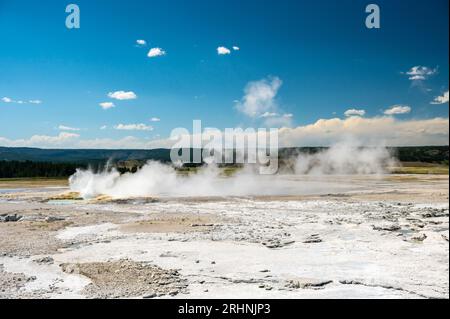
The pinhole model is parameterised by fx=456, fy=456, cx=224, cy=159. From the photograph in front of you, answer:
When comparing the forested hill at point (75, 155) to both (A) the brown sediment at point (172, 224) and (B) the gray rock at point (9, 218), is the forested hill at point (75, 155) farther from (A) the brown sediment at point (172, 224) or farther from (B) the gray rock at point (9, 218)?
(A) the brown sediment at point (172, 224)

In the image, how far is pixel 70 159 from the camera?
32.5m

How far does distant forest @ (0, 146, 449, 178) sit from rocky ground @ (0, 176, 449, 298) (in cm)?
168

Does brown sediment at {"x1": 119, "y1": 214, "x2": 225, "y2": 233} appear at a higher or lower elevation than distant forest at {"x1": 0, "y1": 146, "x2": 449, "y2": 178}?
lower

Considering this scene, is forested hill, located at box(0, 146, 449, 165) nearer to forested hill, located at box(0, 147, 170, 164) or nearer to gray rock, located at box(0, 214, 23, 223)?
forested hill, located at box(0, 147, 170, 164)

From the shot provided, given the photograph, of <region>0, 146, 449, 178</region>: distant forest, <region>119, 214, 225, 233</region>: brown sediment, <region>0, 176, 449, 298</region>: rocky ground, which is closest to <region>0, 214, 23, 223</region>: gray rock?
<region>0, 176, 449, 298</region>: rocky ground

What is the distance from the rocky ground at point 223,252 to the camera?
26.7 ft

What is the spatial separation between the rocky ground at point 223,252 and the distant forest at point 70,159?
1.68 meters

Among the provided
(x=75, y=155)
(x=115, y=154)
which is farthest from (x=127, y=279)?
(x=115, y=154)

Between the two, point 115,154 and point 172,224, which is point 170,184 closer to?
point 115,154

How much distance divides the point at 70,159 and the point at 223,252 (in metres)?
24.2

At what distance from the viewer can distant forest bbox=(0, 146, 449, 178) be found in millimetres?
15430

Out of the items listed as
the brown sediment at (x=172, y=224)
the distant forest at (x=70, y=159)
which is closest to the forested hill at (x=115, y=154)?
the distant forest at (x=70, y=159)
